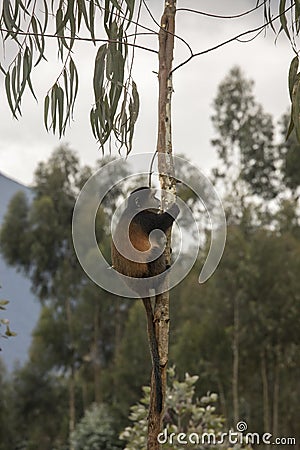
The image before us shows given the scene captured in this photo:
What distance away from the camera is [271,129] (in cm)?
918

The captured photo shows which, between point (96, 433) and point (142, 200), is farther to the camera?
point (96, 433)

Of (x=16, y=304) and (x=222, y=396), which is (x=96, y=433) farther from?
(x=16, y=304)

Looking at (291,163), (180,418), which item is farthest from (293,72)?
(291,163)

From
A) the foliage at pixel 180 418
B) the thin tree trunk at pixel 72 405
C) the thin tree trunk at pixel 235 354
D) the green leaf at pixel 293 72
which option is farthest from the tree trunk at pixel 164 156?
the thin tree trunk at pixel 72 405

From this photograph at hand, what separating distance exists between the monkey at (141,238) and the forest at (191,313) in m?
4.91

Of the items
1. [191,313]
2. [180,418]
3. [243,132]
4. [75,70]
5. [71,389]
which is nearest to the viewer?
[75,70]

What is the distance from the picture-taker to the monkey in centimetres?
164

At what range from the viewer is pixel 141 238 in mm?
1651

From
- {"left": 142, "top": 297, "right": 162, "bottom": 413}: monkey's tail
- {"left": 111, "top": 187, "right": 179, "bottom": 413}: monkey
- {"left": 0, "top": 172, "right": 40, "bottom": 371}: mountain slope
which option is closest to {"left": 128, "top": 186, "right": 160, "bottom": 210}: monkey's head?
{"left": 111, "top": 187, "right": 179, "bottom": 413}: monkey

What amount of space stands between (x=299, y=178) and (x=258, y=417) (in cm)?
266

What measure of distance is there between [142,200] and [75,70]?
15.9 inches

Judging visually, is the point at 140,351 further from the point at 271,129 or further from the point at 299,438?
the point at 271,129

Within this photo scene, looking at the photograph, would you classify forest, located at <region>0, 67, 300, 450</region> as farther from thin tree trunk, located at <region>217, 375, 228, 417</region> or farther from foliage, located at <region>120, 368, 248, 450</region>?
foliage, located at <region>120, 368, 248, 450</region>

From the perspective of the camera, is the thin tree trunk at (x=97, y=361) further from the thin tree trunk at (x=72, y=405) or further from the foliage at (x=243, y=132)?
the foliage at (x=243, y=132)
